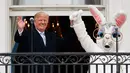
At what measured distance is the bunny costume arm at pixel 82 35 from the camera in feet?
26.6

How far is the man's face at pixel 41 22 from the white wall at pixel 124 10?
0.81m

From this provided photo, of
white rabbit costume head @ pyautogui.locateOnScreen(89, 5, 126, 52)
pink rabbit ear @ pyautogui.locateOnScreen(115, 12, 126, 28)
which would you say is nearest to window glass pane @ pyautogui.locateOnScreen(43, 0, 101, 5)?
white rabbit costume head @ pyautogui.locateOnScreen(89, 5, 126, 52)

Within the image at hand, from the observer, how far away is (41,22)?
327 inches

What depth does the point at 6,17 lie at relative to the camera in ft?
28.2

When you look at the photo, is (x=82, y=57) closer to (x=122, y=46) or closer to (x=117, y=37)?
(x=117, y=37)

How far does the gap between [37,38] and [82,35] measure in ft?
1.73

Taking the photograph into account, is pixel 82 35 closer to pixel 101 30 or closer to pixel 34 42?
pixel 101 30

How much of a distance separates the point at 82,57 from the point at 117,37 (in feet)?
1.38

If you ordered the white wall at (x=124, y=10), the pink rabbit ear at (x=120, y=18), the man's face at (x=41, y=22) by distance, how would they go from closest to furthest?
1. the pink rabbit ear at (x=120, y=18)
2. the man's face at (x=41, y=22)
3. the white wall at (x=124, y=10)

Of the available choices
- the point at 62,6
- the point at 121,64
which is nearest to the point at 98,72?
the point at 121,64

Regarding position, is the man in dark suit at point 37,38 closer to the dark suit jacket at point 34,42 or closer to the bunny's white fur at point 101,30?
the dark suit jacket at point 34,42

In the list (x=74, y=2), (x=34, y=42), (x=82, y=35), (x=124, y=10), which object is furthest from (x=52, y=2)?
(x=124, y=10)

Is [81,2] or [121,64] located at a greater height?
[81,2]

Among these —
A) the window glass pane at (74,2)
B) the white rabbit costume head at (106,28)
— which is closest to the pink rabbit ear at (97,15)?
the white rabbit costume head at (106,28)
